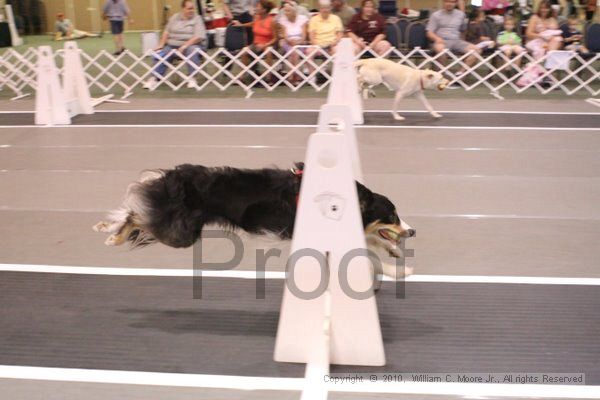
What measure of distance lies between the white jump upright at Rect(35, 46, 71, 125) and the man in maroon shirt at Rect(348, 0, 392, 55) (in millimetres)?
4459

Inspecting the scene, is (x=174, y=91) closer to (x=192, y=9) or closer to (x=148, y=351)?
(x=192, y=9)

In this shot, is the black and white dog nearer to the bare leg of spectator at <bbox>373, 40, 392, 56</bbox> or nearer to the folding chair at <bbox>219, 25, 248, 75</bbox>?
the bare leg of spectator at <bbox>373, 40, 392, 56</bbox>

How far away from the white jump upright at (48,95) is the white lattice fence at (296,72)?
1.87 m

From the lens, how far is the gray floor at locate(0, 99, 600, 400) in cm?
318

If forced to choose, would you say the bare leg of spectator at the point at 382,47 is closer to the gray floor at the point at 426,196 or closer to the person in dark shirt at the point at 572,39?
the gray floor at the point at 426,196

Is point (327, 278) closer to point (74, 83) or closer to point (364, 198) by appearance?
point (364, 198)

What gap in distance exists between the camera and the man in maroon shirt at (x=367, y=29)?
1011 centimetres

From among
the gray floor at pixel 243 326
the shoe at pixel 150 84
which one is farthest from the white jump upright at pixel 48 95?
the gray floor at pixel 243 326

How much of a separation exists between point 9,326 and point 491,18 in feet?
34.9

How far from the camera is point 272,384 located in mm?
2621

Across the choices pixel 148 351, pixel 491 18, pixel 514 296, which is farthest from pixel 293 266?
pixel 491 18

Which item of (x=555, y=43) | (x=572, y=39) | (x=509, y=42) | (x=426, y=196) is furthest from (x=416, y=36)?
(x=426, y=196)

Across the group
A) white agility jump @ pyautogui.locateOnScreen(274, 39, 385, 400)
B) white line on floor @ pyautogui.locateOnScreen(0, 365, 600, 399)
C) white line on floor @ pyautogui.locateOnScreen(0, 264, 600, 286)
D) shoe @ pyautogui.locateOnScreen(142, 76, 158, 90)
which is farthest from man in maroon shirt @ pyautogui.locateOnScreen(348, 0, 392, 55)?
white line on floor @ pyautogui.locateOnScreen(0, 365, 600, 399)

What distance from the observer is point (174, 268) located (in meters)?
3.87
